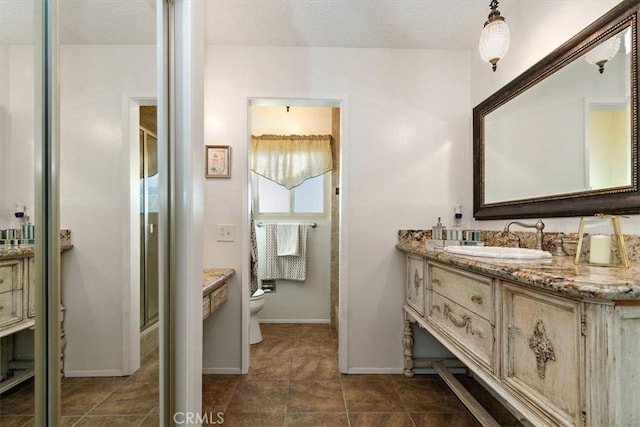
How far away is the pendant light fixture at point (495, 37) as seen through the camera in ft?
4.90

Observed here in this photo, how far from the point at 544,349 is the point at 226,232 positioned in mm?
1916

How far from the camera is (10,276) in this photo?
0.55m

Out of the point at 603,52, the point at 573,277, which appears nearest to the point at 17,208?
the point at 573,277

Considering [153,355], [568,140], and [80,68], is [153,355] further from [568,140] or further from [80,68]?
[568,140]

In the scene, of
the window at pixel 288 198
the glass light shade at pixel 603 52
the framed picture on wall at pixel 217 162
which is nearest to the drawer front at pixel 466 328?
the glass light shade at pixel 603 52

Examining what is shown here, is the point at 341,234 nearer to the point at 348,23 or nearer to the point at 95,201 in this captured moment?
the point at 348,23

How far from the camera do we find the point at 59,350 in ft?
2.23

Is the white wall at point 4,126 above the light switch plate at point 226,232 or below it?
above

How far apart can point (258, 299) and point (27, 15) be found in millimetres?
2488

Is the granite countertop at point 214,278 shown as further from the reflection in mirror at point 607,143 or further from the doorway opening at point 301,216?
the reflection in mirror at point 607,143

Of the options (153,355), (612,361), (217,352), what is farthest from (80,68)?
(217,352)

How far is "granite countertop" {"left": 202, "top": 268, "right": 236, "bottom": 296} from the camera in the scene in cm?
175

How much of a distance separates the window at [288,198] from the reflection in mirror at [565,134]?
193 cm

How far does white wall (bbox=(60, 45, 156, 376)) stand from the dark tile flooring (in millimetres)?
207
